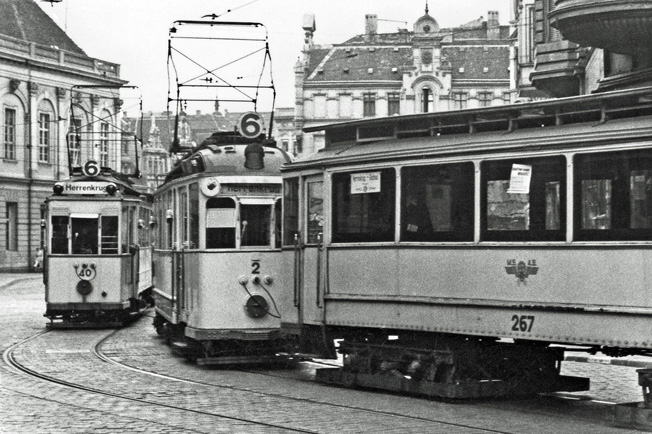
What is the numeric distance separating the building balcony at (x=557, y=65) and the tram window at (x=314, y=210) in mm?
16119

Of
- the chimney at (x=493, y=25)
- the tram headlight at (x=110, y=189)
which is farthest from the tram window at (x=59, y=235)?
the chimney at (x=493, y=25)

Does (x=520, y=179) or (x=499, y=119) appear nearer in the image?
(x=520, y=179)

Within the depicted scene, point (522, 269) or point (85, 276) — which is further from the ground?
point (522, 269)

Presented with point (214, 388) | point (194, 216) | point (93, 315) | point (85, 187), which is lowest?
point (93, 315)

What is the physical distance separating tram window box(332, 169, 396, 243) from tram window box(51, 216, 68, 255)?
42.1ft

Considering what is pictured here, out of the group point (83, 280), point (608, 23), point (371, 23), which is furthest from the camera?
point (371, 23)

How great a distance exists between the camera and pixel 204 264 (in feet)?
56.2

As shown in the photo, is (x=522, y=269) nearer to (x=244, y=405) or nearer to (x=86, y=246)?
(x=244, y=405)

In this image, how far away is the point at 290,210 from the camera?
15.5 metres

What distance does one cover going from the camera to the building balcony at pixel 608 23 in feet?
68.0

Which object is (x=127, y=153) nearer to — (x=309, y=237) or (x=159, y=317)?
(x=159, y=317)

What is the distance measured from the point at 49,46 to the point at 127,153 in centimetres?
3194

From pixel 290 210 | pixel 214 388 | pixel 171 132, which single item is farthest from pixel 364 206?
pixel 171 132

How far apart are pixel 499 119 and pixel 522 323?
2.04 m
